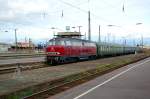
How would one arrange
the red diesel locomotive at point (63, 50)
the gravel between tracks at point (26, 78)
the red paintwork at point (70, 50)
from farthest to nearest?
the red paintwork at point (70, 50) < the red diesel locomotive at point (63, 50) < the gravel between tracks at point (26, 78)

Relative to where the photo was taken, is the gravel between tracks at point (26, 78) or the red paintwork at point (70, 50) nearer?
the gravel between tracks at point (26, 78)

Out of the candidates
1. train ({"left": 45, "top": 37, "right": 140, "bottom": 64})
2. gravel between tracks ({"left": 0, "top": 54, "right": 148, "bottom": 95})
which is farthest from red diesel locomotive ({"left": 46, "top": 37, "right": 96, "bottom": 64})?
gravel between tracks ({"left": 0, "top": 54, "right": 148, "bottom": 95})

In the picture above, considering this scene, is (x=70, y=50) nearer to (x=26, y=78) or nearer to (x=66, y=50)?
(x=66, y=50)

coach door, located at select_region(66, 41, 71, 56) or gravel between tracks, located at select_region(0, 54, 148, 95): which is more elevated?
coach door, located at select_region(66, 41, 71, 56)

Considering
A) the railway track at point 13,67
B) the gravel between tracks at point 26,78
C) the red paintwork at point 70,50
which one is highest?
the red paintwork at point 70,50

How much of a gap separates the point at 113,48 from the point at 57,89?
5364cm

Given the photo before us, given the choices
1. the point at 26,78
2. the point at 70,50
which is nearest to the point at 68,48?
the point at 70,50

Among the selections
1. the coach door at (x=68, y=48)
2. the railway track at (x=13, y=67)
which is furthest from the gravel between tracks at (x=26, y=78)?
the coach door at (x=68, y=48)

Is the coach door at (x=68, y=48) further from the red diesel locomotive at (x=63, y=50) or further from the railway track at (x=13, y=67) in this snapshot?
the railway track at (x=13, y=67)

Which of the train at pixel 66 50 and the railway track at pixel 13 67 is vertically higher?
the train at pixel 66 50

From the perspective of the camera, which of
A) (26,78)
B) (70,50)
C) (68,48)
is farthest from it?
(70,50)

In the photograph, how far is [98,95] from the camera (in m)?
13.6

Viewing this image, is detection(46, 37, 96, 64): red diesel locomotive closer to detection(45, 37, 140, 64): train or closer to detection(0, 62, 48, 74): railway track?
detection(45, 37, 140, 64): train

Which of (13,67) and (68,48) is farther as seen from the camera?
(68,48)
